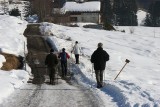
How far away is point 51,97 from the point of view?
15.5 m

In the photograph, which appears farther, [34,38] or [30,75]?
[34,38]

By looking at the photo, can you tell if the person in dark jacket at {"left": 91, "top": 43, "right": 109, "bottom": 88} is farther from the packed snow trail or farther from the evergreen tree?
the evergreen tree

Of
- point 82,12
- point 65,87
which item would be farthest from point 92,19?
point 65,87

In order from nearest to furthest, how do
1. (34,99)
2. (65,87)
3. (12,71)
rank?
(34,99)
(65,87)
(12,71)

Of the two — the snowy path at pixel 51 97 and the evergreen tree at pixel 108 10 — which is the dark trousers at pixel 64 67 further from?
the evergreen tree at pixel 108 10

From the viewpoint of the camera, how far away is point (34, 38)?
4062cm

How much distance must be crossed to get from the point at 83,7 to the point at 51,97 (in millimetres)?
90883

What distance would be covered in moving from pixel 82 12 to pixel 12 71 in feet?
275

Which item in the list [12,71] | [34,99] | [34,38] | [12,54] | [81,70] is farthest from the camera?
[34,38]

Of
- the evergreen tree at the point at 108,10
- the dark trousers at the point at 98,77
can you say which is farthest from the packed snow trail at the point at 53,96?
the evergreen tree at the point at 108,10

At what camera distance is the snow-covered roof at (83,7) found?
104 meters

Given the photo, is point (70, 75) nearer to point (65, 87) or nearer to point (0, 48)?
point (65, 87)

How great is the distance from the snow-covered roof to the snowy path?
86.5m

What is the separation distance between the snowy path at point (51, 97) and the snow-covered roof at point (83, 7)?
86516mm
